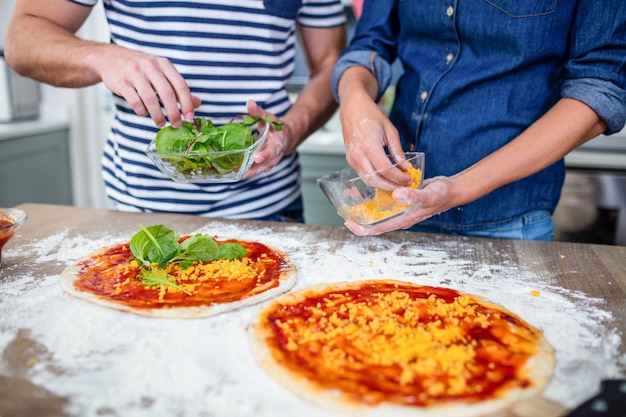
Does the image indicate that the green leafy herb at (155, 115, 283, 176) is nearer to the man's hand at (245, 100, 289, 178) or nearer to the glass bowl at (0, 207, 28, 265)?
the man's hand at (245, 100, 289, 178)

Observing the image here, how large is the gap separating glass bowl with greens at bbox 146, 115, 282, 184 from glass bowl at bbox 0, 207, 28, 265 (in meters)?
0.29

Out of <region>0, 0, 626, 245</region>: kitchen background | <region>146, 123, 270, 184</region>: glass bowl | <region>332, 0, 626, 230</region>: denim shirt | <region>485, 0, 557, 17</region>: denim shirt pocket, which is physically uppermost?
<region>485, 0, 557, 17</region>: denim shirt pocket

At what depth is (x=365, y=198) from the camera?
1.18 meters

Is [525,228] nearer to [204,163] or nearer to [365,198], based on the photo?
[365,198]

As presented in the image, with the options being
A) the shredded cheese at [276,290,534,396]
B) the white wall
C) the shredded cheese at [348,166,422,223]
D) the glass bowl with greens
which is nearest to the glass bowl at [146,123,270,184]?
the glass bowl with greens

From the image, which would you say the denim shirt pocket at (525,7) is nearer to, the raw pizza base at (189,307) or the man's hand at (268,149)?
the man's hand at (268,149)

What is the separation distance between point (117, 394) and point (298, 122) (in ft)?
3.12

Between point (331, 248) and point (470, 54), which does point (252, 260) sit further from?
point (470, 54)

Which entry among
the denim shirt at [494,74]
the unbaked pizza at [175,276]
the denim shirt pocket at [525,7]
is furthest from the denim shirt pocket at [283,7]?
the unbaked pizza at [175,276]

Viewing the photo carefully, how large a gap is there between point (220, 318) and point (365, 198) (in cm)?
41

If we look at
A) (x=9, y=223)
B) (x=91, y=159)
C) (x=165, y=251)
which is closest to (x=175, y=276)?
(x=165, y=251)

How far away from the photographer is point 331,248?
50.4 inches

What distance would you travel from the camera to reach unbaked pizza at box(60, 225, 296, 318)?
0.97m

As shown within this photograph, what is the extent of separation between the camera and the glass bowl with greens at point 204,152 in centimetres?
117
